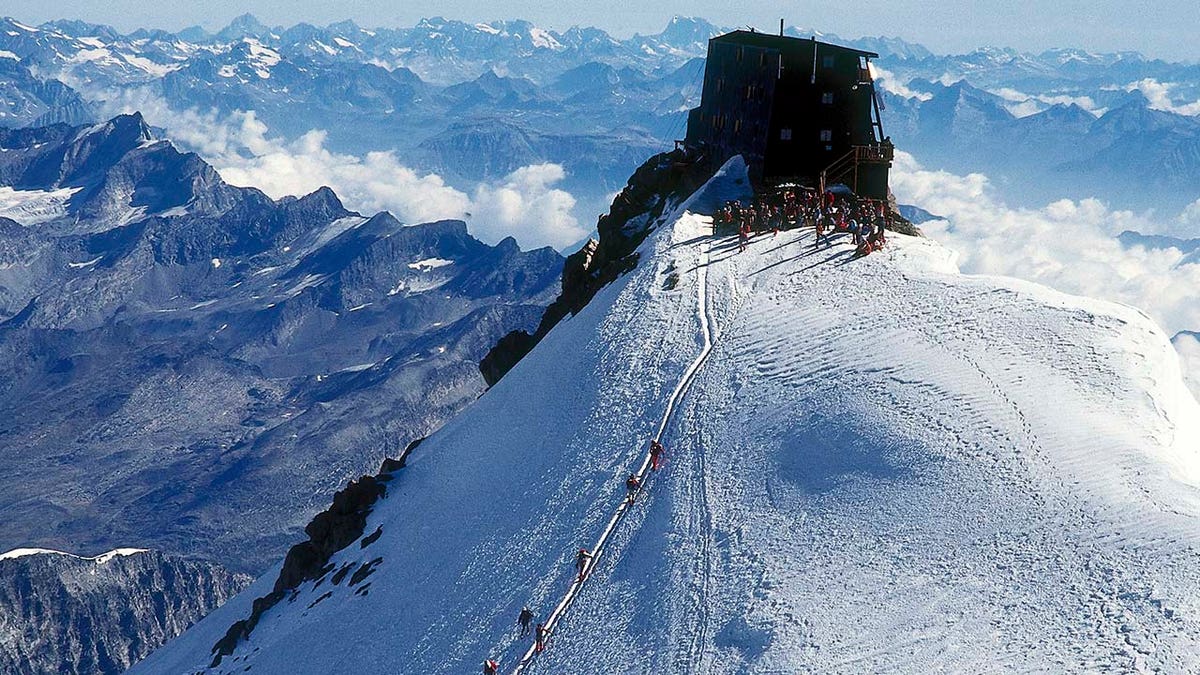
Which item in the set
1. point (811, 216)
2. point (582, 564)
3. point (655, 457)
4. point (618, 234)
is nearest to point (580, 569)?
point (582, 564)

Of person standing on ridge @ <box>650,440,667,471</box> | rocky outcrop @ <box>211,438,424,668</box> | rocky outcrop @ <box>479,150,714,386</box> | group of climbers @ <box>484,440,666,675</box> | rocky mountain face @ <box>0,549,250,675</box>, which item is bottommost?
rocky mountain face @ <box>0,549,250,675</box>

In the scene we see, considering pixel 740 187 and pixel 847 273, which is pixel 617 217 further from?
pixel 847 273

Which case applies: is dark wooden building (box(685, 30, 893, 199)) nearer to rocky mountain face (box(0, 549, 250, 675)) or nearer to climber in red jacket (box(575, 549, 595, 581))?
climber in red jacket (box(575, 549, 595, 581))

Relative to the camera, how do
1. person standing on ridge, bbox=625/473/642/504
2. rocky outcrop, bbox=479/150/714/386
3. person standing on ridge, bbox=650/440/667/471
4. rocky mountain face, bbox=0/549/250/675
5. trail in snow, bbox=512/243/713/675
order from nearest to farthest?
trail in snow, bbox=512/243/713/675 → person standing on ridge, bbox=625/473/642/504 → person standing on ridge, bbox=650/440/667/471 → rocky outcrop, bbox=479/150/714/386 → rocky mountain face, bbox=0/549/250/675

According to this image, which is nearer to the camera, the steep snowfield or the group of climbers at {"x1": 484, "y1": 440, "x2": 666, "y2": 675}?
the steep snowfield

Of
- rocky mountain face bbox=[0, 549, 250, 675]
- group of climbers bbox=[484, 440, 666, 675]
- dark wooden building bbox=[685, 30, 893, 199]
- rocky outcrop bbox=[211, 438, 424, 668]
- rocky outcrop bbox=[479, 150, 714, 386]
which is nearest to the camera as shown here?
group of climbers bbox=[484, 440, 666, 675]

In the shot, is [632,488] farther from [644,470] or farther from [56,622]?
[56,622]

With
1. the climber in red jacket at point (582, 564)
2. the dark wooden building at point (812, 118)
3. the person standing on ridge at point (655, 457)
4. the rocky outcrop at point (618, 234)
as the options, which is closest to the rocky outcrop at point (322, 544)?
the rocky outcrop at point (618, 234)

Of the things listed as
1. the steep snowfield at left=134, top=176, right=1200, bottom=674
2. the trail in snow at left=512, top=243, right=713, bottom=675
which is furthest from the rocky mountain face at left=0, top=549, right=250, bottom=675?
the trail in snow at left=512, top=243, right=713, bottom=675
